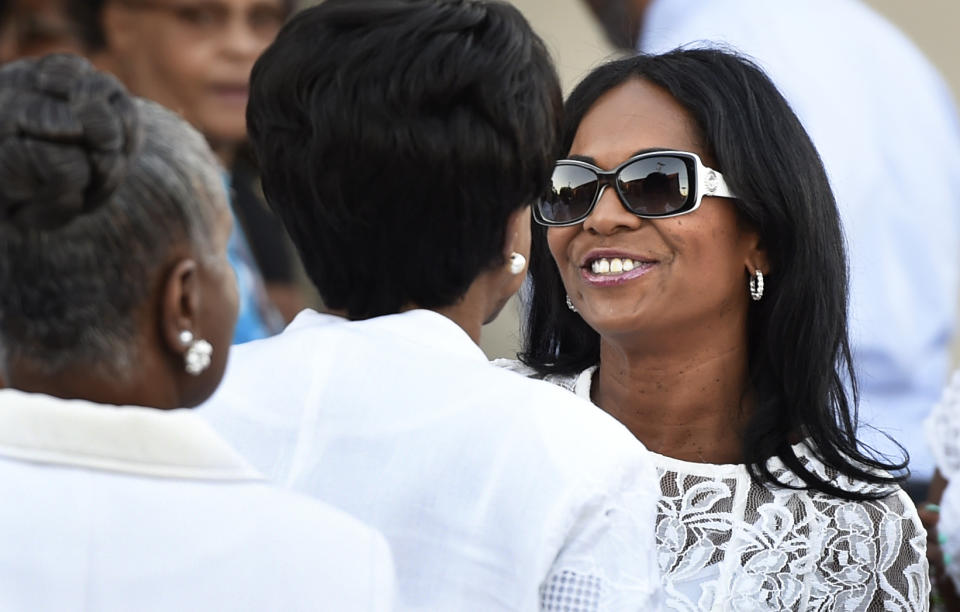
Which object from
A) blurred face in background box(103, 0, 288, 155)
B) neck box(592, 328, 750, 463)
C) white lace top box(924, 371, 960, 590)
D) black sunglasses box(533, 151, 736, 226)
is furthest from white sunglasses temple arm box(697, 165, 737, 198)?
blurred face in background box(103, 0, 288, 155)

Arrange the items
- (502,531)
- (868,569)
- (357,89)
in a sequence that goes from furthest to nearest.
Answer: (868,569), (357,89), (502,531)

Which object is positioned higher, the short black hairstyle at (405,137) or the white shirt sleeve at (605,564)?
the short black hairstyle at (405,137)

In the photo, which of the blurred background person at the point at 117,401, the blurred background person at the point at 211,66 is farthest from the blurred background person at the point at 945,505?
the blurred background person at the point at 117,401

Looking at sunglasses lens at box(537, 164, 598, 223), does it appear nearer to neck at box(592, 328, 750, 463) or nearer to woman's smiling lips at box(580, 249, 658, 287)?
woman's smiling lips at box(580, 249, 658, 287)

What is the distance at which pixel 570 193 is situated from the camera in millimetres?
2711

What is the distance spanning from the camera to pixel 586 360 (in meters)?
2.97

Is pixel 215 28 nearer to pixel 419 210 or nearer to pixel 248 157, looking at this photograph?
pixel 248 157

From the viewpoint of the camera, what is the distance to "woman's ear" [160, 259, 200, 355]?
1408 millimetres

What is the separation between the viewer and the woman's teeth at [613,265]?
8.72 ft

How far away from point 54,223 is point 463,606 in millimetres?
629

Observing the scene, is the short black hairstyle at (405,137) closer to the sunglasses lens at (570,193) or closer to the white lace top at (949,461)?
the sunglasses lens at (570,193)

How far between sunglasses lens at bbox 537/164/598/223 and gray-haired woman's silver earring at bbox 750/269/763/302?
14.4 inches

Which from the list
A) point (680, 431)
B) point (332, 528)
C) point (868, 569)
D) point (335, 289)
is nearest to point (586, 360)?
point (680, 431)

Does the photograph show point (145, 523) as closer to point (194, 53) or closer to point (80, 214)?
point (80, 214)
